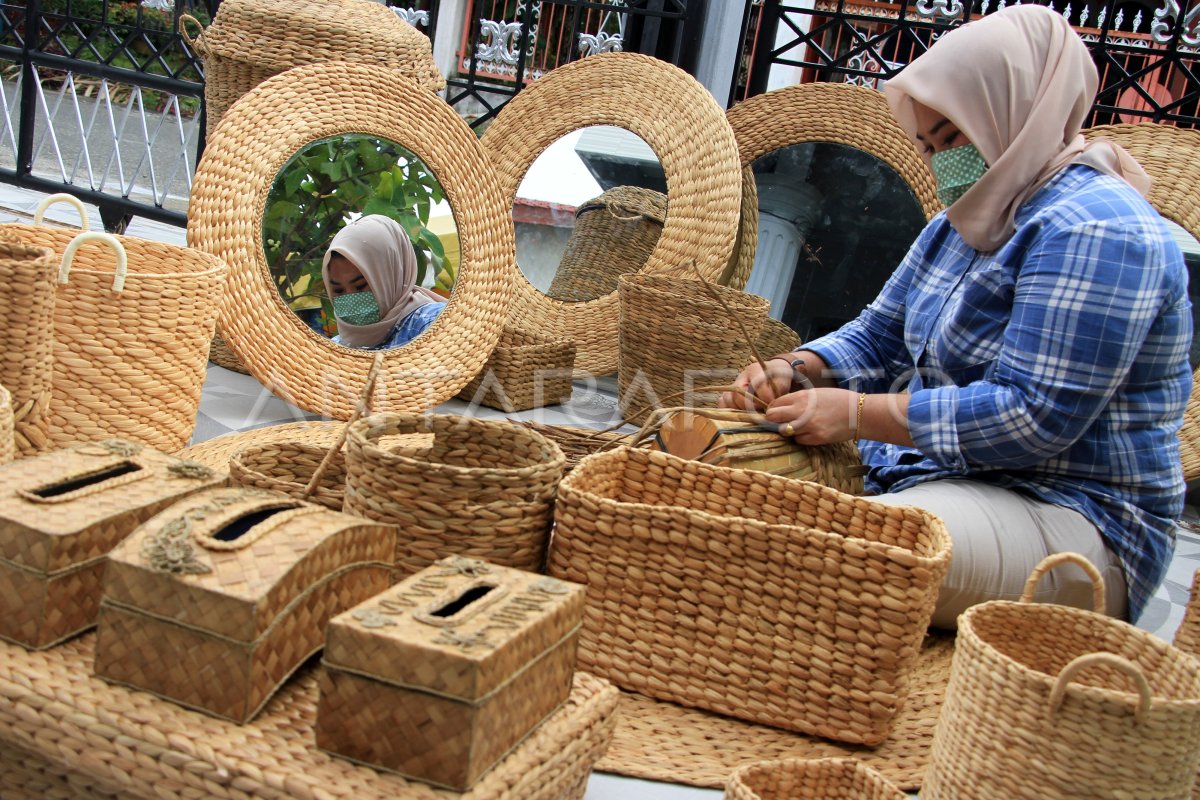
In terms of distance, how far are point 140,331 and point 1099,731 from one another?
82.2 inches

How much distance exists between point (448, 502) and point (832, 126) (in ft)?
10.1

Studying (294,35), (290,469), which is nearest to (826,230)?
(294,35)

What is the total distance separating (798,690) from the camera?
6.81 ft

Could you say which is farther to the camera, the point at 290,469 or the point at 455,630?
the point at 290,469

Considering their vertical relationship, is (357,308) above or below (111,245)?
below

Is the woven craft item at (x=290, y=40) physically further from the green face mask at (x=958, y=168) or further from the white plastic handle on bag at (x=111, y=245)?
the green face mask at (x=958, y=168)

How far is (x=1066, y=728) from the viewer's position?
1590mm

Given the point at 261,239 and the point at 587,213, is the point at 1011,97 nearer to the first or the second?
the point at 261,239

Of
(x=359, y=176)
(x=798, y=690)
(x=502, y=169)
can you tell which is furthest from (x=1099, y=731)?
(x=502, y=169)

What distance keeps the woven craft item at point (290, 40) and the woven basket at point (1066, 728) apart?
2.76 m

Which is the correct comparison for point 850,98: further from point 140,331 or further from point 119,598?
point 119,598

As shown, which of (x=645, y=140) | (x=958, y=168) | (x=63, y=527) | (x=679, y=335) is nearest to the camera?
(x=63, y=527)

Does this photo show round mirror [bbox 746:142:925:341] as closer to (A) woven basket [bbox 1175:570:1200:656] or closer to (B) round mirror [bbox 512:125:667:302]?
(B) round mirror [bbox 512:125:667:302]

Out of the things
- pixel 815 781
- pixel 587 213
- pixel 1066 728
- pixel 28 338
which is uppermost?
pixel 587 213
